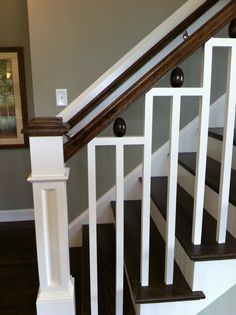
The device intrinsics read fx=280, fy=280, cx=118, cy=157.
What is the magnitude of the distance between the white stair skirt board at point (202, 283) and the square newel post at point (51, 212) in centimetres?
37

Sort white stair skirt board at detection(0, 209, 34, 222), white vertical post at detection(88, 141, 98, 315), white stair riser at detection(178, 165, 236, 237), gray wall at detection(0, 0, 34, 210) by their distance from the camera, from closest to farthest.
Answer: white vertical post at detection(88, 141, 98, 315) → white stair riser at detection(178, 165, 236, 237) → gray wall at detection(0, 0, 34, 210) → white stair skirt board at detection(0, 209, 34, 222)

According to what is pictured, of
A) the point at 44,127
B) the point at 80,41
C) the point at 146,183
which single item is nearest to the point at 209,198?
the point at 146,183

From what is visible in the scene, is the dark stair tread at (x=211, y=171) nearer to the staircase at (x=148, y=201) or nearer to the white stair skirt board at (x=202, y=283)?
the staircase at (x=148, y=201)

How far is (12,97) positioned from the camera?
282cm

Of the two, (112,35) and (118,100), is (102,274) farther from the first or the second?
(112,35)

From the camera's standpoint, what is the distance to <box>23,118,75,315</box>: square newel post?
3.34ft

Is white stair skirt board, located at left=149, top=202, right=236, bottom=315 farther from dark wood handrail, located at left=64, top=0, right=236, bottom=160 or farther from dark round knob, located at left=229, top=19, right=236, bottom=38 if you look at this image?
dark round knob, located at left=229, top=19, right=236, bottom=38

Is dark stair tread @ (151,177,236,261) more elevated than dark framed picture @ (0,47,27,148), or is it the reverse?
dark framed picture @ (0,47,27,148)

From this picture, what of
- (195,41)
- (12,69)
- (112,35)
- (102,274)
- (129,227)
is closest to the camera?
(195,41)

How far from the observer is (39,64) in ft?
6.79

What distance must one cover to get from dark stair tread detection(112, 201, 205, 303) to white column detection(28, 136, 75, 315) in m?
Answer: 0.29

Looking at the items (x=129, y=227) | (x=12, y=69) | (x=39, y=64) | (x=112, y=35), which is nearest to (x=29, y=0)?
(x=39, y=64)

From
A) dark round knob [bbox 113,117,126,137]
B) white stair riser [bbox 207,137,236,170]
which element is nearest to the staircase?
dark round knob [bbox 113,117,126,137]

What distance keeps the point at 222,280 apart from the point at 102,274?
637 millimetres
